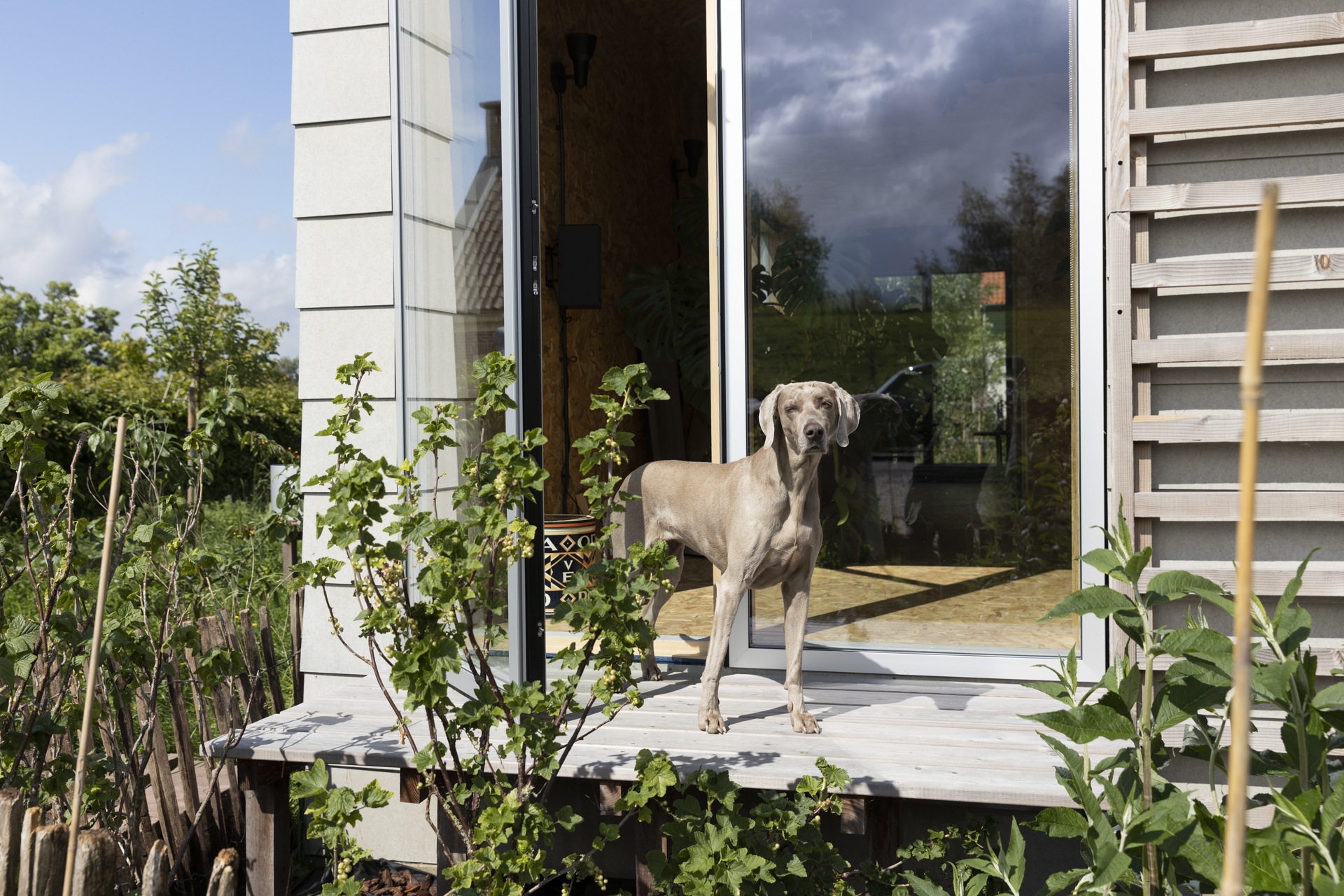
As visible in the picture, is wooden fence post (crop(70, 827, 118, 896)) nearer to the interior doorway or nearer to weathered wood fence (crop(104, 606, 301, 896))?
weathered wood fence (crop(104, 606, 301, 896))

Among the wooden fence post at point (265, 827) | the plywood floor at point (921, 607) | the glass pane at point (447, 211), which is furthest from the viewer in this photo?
the plywood floor at point (921, 607)

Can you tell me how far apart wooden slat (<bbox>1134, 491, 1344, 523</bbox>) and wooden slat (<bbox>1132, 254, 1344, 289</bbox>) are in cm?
54

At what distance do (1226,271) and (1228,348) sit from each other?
0.64ft

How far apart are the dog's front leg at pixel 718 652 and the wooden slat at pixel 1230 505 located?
1.13 meters

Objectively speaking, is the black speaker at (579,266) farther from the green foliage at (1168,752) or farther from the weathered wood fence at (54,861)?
the green foliage at (1168,752)

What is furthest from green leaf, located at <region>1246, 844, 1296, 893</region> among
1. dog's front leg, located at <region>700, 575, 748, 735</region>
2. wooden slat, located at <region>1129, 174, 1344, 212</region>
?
wooden slat, located at <region>1129, 174, 1344, 212</region>

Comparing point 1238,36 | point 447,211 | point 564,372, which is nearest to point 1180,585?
point 1238,36

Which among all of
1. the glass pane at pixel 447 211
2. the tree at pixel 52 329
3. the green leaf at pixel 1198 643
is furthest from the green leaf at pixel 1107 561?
the tree at pixel 52 329

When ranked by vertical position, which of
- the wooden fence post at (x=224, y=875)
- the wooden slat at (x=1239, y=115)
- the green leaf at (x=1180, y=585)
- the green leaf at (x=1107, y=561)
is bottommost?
the wooden fence post at (x=224, y=875)

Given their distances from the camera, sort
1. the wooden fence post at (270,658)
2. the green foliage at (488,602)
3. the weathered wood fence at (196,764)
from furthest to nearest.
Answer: the wooden fence post at (270,658) → the weathered wood fence at (196,764) → the green foliage at (488,602)

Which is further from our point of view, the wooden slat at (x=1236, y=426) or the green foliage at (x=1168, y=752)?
the wooden slat at (x=1236, y=426)

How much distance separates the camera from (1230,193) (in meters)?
2.20

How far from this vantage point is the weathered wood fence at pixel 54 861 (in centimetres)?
113

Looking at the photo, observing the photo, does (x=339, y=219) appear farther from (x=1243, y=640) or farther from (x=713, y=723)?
(x=1243, y=640)
